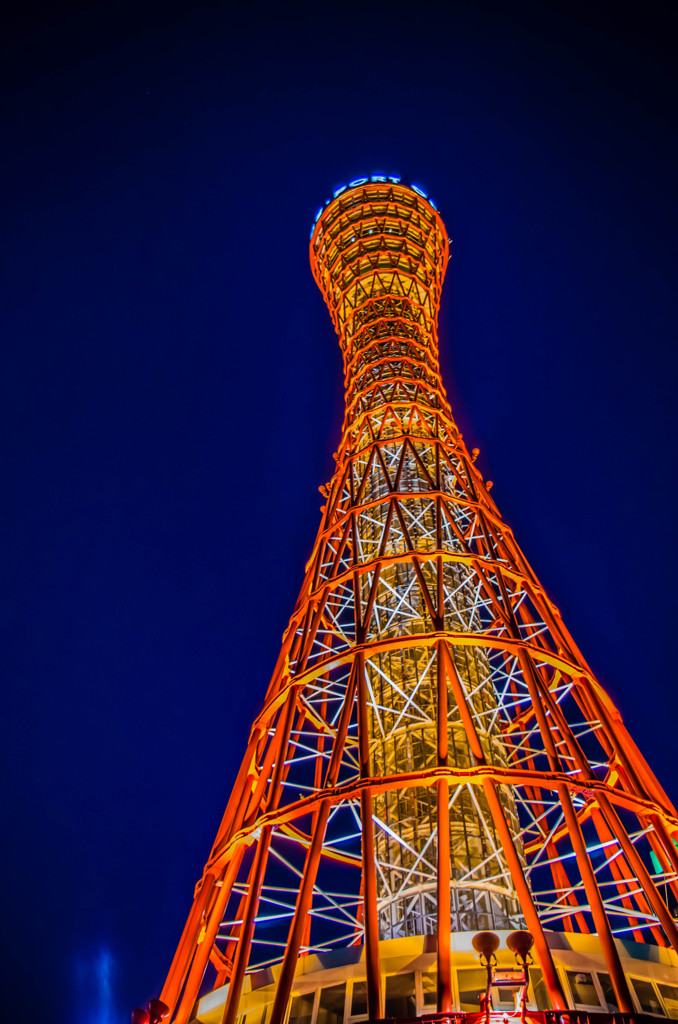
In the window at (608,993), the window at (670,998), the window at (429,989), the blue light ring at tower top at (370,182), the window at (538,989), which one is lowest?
the window at (670,998)

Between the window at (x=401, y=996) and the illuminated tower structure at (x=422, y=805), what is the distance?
0.9 inches

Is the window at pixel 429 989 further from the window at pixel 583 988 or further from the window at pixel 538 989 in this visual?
the window at pixel 583 988

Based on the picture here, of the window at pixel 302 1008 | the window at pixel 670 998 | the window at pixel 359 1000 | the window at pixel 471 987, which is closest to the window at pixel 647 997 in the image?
the window at pixel 670 998

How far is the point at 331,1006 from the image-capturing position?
39.0 ft

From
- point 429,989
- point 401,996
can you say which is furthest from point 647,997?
point 401,996

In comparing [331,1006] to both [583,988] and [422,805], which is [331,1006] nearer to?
[583,988]

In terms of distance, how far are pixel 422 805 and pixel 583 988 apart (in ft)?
22.2

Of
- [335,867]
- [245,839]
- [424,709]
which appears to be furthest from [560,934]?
[335,867]

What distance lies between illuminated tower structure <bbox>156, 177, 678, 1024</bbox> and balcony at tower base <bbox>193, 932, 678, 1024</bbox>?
32mm

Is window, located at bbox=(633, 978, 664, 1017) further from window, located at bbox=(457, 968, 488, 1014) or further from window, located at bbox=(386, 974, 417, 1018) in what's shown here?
window, located at bbox=(386, 974, 417, 1018)

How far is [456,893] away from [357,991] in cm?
487

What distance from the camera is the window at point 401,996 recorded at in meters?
11.5

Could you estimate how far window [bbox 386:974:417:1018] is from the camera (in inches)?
452

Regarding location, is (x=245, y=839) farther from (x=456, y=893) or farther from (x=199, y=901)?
(x=456, y=893)
